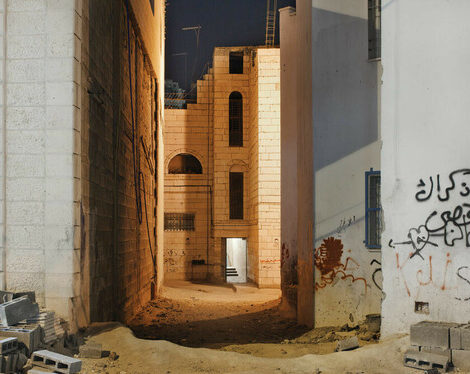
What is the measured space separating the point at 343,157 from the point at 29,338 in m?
6.10

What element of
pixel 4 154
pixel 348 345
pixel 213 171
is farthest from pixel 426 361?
pixel 213 171

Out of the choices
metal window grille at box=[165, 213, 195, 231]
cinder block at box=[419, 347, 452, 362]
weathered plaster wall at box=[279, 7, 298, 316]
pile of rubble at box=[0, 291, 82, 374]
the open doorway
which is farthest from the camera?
the open doorway

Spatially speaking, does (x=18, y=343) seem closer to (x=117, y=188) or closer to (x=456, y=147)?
(x=117, y=188)

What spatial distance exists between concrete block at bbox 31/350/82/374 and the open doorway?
19.8 metres

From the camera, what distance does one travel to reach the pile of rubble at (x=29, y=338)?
5137mm

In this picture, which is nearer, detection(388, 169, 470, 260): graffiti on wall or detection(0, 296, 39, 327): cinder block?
detection(0, 296, 39, 327): cinder block

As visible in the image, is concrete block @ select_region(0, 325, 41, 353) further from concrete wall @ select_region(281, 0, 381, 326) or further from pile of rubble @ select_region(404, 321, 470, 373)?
concrete wall @ select_region(281, 0, 381, 326)

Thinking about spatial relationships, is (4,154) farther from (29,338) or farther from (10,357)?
(10,357)


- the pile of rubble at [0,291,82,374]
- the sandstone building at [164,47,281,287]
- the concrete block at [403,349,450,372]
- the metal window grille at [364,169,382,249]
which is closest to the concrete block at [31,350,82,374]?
the pile of rubble at [0,291,82,374]

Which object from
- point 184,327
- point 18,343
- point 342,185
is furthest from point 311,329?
point 18,343

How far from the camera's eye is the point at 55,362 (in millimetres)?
5219

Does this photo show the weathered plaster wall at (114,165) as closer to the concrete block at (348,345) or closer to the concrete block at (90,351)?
the concrete block at (90,351)

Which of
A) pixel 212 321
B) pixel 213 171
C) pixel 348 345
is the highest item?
pixel 213 171

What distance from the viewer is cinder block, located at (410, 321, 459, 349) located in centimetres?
564
